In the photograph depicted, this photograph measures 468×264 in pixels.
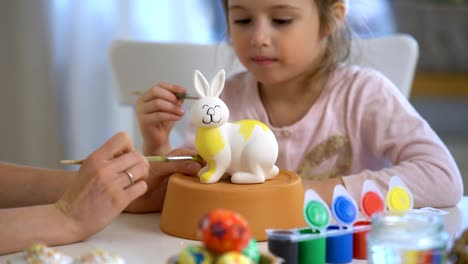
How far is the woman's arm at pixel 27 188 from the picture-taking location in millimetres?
1270

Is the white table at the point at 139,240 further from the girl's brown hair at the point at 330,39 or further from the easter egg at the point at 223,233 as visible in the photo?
the girl's brown hair at the point at 330,39

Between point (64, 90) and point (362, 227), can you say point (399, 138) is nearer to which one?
point (362, 227)

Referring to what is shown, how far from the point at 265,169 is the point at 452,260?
1.08 ft

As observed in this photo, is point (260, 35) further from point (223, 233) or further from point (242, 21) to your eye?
point (223, 233)

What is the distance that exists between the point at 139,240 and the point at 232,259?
0.43m

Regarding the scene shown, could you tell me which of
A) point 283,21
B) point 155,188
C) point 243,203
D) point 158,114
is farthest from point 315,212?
point 283,21

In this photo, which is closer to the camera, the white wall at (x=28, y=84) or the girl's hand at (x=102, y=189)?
the girl's hand at (x=102, y=189)

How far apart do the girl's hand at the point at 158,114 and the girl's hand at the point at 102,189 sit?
27 centimetres

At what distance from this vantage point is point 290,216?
105cm

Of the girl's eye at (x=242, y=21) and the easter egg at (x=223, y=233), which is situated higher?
the girl's eye at (x=242, y=21)

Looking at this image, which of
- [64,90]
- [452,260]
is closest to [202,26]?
[64,90]

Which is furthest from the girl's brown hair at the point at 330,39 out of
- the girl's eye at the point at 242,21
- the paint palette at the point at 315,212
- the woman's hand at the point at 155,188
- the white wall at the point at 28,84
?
the white wall at the point at 28,84

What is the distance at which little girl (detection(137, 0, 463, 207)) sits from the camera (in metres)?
1.37

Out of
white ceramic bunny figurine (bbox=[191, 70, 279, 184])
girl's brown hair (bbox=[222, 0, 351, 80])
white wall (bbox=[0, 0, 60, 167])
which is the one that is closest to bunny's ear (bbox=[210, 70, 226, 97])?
white ceramic bunny figurine (bbox=[191, 70, 279, 184])
